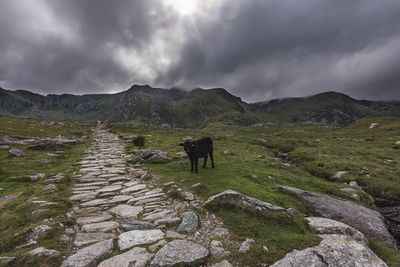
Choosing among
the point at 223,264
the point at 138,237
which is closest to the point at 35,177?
the point at 138,237

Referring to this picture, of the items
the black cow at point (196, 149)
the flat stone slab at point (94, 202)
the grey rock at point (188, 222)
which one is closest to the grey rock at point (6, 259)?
the grey rock at point (188, 222)

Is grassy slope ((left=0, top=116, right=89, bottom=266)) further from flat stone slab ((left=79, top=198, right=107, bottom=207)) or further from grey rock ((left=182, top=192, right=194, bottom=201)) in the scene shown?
grey rock ((left=182, top=192, right=194, bottom=201))

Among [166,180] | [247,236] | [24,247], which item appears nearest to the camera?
[24,247]

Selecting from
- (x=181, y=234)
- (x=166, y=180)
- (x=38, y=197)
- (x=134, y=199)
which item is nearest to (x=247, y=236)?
(x=181, y=234)

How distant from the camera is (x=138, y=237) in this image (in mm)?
9492

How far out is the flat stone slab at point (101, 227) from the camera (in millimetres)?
10373

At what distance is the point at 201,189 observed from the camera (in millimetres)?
14438

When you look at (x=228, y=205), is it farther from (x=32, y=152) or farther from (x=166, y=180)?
(x=32, y=152)

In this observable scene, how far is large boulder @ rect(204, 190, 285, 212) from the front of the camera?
1155 cm

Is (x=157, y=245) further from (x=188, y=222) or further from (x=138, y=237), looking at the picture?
(x=188, y=222)

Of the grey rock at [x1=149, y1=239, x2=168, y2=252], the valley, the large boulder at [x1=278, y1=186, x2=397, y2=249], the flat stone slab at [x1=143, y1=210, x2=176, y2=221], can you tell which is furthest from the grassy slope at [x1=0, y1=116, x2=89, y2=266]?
the large boulder at [x1=278, y1=186, x2=397, y2=249]

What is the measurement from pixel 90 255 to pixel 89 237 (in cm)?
140

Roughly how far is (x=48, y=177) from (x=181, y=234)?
523 inches

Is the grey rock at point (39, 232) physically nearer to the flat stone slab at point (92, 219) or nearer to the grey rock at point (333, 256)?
the flat stone slab at point (92, 219)
